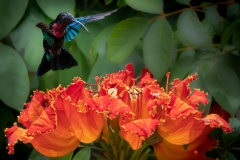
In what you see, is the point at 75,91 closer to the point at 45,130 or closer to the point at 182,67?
the point at 45,130

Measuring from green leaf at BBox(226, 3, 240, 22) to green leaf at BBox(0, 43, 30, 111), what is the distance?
333mm

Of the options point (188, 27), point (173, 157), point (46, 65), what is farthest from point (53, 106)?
point (188, 27)

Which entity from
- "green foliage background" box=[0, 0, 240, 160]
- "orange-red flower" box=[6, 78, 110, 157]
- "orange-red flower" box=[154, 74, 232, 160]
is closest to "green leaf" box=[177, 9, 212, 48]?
"green foliage background" box=[0, 0, 240, 160]

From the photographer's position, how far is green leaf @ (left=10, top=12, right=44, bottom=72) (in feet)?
2.32

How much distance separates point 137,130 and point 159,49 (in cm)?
22

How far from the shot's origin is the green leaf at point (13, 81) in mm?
667

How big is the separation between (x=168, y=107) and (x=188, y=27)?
206 mm

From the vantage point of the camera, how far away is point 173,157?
1.84 feet

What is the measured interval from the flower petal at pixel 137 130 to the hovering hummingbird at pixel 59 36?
0.34ft

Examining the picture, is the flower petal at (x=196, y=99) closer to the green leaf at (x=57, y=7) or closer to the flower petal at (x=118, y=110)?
the flower petal at (x=118, y=110)

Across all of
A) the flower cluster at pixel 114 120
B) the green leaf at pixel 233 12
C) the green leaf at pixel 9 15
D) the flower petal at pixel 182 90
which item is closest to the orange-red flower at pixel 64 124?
the flower cluster at pixel 114 120

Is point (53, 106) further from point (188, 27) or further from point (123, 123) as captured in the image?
point (188, 27)

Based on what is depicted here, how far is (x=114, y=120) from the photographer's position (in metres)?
0.52

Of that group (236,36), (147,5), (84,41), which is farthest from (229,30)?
(84,41)
